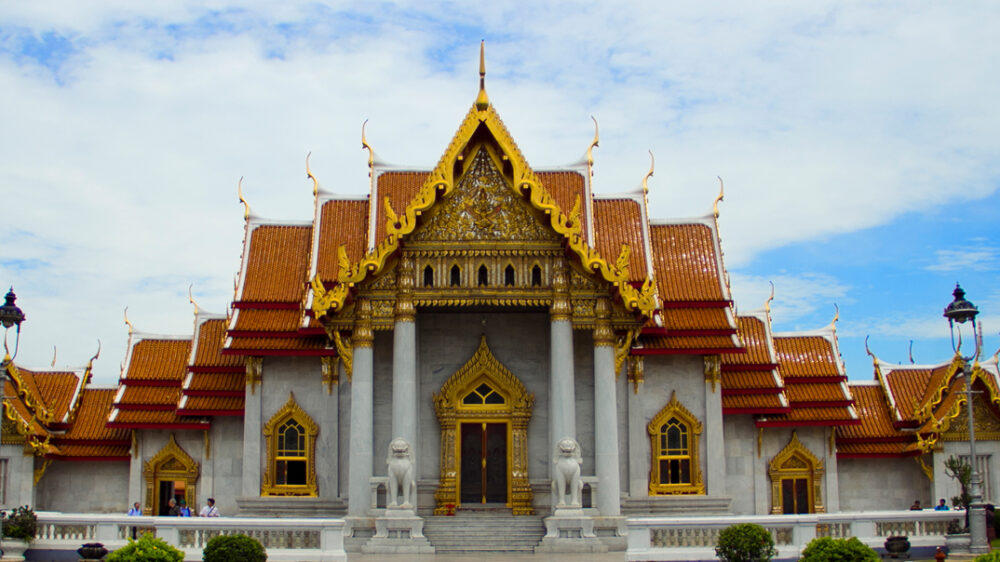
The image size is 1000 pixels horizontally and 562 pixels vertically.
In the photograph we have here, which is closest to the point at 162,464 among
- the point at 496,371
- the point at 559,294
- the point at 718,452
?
the point at 496,371

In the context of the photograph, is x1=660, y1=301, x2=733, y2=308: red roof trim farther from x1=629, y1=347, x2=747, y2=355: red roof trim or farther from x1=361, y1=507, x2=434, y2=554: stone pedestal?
x1=361, y1=507, x2=434, y2=554: stone pedestal

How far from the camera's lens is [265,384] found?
29188 mm

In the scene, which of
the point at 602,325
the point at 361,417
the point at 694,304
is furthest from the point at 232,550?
the point at 694,304

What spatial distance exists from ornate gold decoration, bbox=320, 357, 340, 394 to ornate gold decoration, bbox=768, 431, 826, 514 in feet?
39.8

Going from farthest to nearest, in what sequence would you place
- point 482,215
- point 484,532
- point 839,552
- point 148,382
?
point 148,382, point 482,215, point 484,532, point 839,552

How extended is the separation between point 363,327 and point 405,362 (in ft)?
4.44

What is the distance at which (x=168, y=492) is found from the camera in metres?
31.0

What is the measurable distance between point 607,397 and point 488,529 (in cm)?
404

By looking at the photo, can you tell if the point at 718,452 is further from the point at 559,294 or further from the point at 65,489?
the point at 65,489

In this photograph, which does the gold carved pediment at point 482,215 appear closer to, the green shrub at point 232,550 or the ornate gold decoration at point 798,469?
the green shrub at point 232,550

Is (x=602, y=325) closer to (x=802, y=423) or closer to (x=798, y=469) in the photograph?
(x=802, y=423)

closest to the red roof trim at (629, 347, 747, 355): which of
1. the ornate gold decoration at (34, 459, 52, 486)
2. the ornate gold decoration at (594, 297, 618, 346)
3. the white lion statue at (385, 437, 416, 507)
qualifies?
the ornate gold decoration at (594, 297, 618, 346)

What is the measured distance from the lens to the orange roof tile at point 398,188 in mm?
30891

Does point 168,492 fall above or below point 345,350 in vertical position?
below
